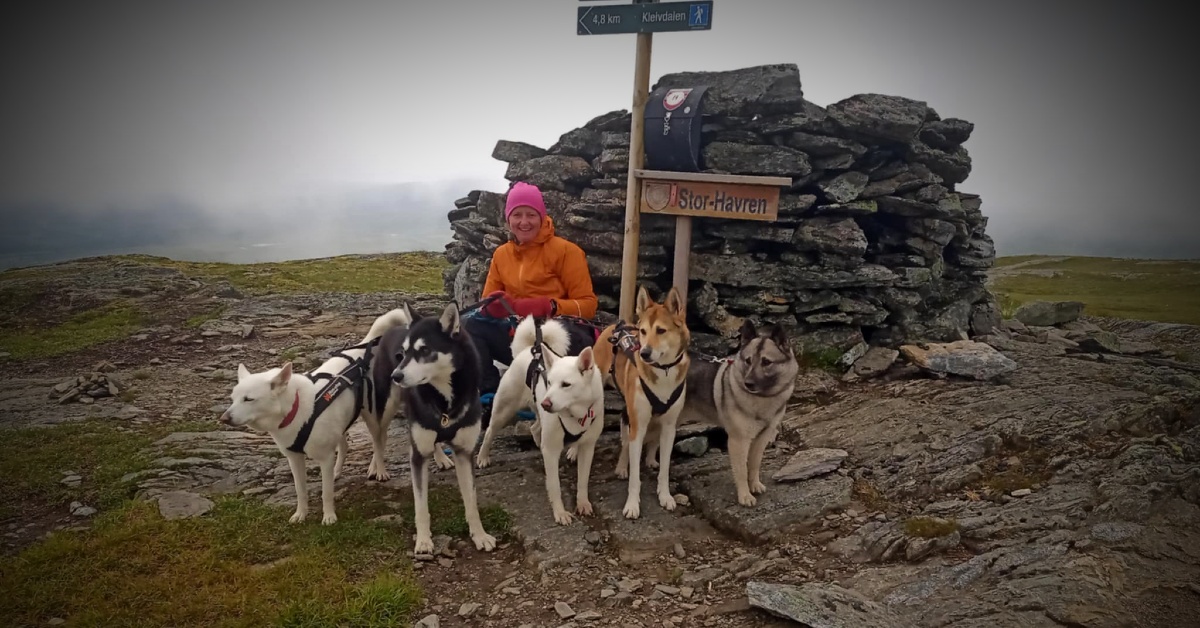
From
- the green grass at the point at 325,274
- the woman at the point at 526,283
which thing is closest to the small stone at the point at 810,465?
the woman at the point at 526,283

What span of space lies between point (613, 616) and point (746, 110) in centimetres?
705

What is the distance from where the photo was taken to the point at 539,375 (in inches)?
224

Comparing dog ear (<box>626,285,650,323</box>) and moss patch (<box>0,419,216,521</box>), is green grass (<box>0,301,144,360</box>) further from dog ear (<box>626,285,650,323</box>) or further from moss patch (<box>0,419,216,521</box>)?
dog ear (<box>626,285,650,323</box>)

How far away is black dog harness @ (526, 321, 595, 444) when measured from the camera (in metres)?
5.40

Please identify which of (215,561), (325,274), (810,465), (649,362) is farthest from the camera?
(325,274)

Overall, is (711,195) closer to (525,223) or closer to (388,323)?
(525,223)

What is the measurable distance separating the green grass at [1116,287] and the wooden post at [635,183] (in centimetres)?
687

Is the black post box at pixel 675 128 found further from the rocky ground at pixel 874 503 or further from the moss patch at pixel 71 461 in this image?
the moss patch at pixel 71 461

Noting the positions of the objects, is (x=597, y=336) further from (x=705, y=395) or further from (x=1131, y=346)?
(x=1131, y=346)

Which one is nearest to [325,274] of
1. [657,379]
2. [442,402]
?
[442,402]

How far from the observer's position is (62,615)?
4125 mm

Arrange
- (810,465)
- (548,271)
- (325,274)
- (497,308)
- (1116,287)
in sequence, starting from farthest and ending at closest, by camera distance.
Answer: (325,274), (1116,287), (548,271), (497,308), (810,465)

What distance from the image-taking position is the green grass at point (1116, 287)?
8.03 meters

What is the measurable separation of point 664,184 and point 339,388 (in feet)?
16.3
